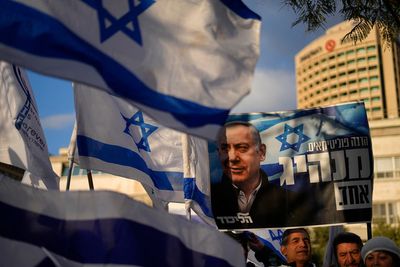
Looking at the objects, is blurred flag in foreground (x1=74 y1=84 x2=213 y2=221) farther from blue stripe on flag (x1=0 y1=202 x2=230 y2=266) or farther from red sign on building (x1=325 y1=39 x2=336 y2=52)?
red sign on building (x1=325 y1=39 x2=336 y2=52)

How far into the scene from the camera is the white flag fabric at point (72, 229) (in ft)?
6.52

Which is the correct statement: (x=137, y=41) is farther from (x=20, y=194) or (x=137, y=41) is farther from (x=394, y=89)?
(x=394, y=89)

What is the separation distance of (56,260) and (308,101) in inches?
4751

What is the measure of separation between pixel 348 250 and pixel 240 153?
4.51ft

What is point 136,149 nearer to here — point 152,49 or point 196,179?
point 196,179

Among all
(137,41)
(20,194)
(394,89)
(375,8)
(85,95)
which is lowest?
(20,194)

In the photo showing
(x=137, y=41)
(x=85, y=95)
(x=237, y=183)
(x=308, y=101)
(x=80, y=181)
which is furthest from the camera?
(x=308, y=101)

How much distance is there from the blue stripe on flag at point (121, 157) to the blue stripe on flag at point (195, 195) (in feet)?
0.73

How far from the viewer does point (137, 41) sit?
7.32 ft

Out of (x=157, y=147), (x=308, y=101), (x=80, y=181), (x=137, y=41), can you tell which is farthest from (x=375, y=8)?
(x=308, y=101)

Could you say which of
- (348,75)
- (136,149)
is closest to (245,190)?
(136,149)

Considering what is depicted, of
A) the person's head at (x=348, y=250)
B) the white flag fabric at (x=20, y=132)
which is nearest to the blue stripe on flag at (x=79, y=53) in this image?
the person's head at (x=348, y=250)

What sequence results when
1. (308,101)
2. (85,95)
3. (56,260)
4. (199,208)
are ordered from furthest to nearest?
(308,101), (199,208), (85,95), (56,260)

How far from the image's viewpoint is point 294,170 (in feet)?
18.8
